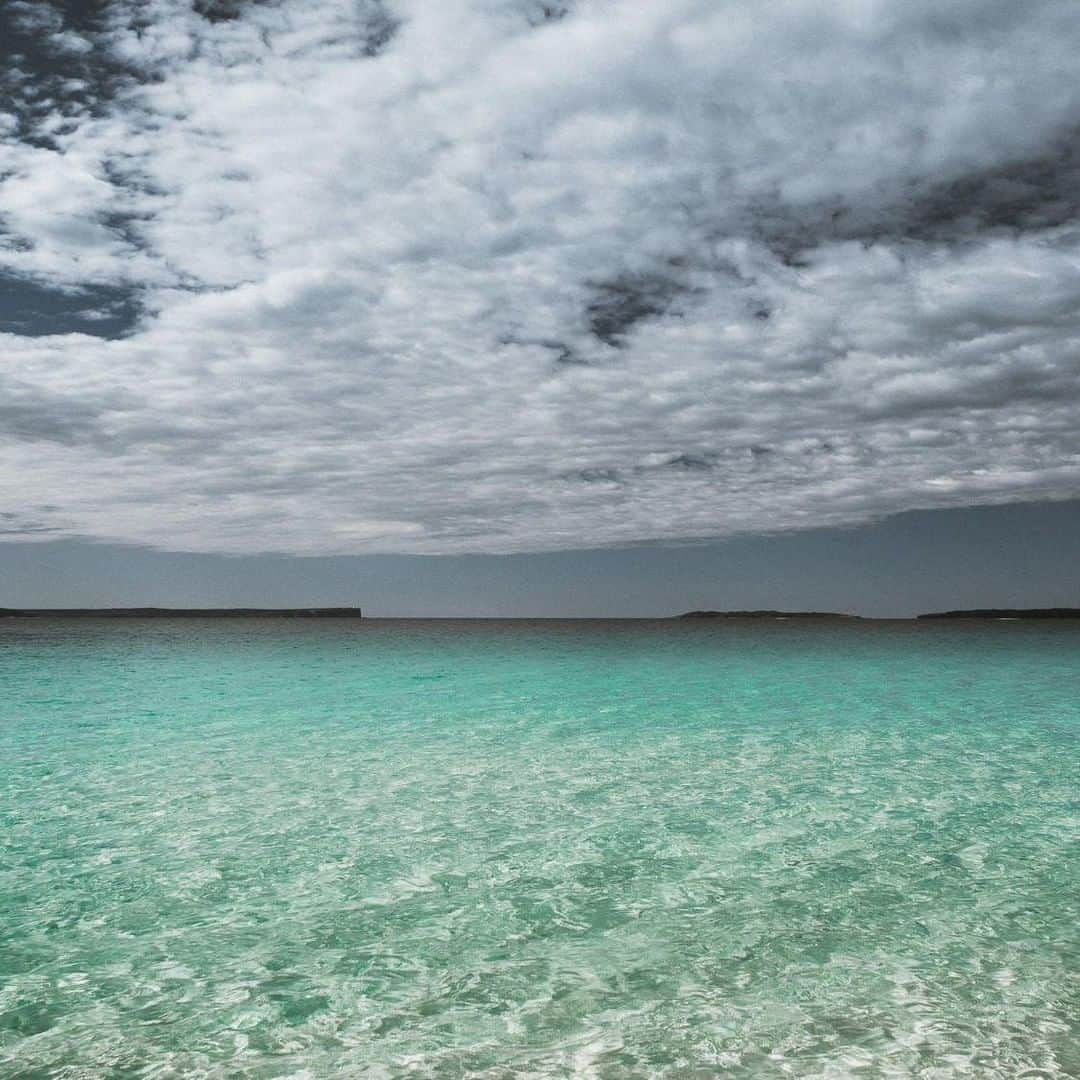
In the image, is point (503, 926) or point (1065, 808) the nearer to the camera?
point (503, 926)

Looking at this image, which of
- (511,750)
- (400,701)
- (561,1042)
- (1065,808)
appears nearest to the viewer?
(561,1042)

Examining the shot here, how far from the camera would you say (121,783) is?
14062mm

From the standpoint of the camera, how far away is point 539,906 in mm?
7914

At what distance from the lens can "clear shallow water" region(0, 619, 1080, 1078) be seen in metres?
5.32

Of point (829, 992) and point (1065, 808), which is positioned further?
point (1065, 808)

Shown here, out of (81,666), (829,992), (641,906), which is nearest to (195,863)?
(641,906)

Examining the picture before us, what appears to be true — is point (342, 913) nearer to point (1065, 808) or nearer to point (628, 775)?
point (628, 775)

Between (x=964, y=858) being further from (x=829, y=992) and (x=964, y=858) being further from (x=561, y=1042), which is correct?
(x=561, y=1042)

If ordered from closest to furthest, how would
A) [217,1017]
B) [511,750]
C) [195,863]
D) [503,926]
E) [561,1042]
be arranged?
[561,1042], [217,1017], [503,926], [195,863], [511,750]

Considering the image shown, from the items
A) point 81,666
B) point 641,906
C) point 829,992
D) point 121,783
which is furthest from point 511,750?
point 81,666

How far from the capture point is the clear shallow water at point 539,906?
532 cm

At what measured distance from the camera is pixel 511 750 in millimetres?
17297

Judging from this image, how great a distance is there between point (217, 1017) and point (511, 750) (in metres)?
11.7

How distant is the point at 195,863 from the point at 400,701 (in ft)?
60.1
